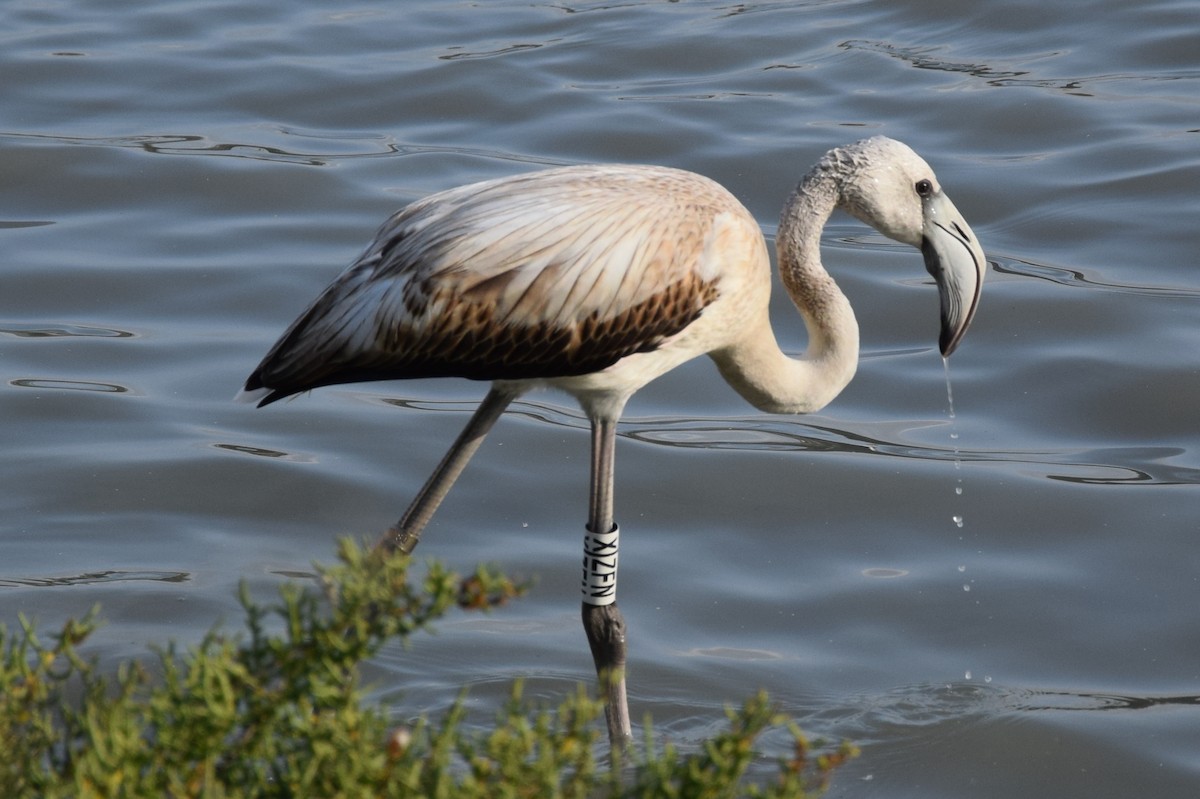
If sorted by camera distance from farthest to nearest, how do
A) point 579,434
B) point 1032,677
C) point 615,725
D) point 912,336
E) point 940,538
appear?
point 912,336
point 579,434
point 940,538
point 1032,677
point 615,725

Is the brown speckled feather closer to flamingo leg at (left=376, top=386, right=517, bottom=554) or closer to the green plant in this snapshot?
flamingo leg at (left=376, top=386, right=517, bottom=554)

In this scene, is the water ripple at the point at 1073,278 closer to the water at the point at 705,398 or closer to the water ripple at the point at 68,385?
the water at the point at 705,398

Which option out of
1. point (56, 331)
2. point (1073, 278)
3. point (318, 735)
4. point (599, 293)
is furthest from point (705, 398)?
point (318, 735)

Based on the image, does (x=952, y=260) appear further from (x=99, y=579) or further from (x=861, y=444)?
(x=99, y=579)

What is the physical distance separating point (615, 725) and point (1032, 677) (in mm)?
1644

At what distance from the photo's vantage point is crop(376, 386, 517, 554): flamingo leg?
572 centimetres

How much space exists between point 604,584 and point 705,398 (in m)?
3.23

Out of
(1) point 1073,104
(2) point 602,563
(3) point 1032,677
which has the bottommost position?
(3) point 1032,677

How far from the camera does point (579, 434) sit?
8.42 m

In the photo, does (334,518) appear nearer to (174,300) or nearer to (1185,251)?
(174,300)

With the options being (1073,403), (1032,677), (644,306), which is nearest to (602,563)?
(644,306)

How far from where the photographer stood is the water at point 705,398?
6363 millimetres

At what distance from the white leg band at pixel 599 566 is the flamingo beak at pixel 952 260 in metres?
1.34

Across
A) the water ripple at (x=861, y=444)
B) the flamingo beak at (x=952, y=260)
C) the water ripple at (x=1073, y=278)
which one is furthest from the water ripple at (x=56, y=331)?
the flamingo beak at (x=952, y=260)
